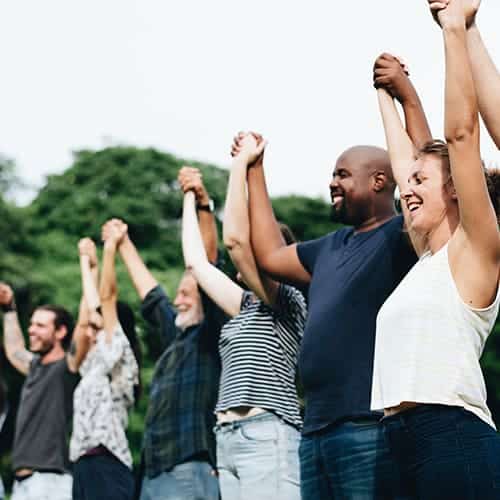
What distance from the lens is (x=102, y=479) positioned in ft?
23.4

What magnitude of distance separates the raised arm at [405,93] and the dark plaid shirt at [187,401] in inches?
82.7

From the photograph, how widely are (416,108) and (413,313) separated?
1221 mm

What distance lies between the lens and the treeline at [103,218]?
23.6 m

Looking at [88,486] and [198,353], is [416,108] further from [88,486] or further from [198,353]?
[88,486]

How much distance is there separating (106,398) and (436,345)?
13.3 feet

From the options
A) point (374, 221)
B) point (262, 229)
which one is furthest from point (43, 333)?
point (374, 221)

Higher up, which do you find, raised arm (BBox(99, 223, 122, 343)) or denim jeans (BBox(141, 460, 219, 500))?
raised arm (BBox(99, 223, 122, 343))

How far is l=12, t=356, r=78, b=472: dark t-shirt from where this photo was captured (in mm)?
8086

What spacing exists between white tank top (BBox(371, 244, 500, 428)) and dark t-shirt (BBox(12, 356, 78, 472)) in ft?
15.7

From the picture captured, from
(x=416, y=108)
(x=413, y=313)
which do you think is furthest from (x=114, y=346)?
(x=413, y=313)

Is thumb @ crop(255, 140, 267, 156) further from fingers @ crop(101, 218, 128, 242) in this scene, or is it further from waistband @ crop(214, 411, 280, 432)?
fingers @ crop(101, 218, 128, 242)

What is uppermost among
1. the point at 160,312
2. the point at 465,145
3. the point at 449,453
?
the point at 160,312

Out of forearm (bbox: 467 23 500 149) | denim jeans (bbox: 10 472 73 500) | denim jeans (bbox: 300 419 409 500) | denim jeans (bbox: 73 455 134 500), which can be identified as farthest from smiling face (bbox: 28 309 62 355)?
forearm (bbox: 467 23 500 149)

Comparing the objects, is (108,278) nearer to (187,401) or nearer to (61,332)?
(61,332)
